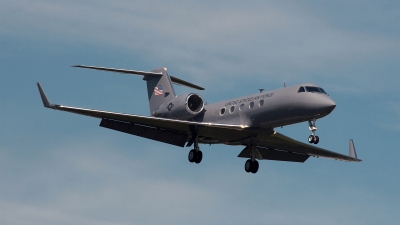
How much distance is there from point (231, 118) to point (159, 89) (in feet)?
19.7

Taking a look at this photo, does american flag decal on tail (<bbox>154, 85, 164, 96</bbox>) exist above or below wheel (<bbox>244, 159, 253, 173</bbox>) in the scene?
above

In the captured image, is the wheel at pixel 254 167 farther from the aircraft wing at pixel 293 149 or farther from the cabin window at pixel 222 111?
the cabin window at pixel 222 111

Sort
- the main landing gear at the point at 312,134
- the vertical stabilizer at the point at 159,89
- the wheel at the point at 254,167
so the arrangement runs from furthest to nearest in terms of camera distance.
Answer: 1. the vertical stabilizer at the point at 159,89
2. the wheel at the point at 254,167
3. the main landing gear at the point at 312,134

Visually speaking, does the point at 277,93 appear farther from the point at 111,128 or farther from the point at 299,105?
the point at 111,128

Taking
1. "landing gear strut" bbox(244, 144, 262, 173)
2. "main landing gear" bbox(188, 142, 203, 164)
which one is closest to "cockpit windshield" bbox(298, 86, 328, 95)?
"landing gear strut" bbox(244, 144, 262, 173)

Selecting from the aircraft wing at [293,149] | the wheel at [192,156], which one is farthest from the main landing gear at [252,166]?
the wheel at [192,156]

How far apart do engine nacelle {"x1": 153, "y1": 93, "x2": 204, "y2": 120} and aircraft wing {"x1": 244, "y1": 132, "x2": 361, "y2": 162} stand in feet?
10.2

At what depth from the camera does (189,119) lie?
3769 centimetres

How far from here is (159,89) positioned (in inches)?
1626

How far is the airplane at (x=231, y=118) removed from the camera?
113ft

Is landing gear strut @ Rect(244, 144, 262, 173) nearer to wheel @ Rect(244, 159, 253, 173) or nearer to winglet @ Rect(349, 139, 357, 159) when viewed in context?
wheel @ Rect(244, 159, 253, 173)

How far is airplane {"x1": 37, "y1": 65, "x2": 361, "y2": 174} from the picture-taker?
34312 millimetres

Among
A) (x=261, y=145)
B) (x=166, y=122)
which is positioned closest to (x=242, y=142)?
(x=261, y=145)

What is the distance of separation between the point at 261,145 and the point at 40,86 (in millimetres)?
11550
